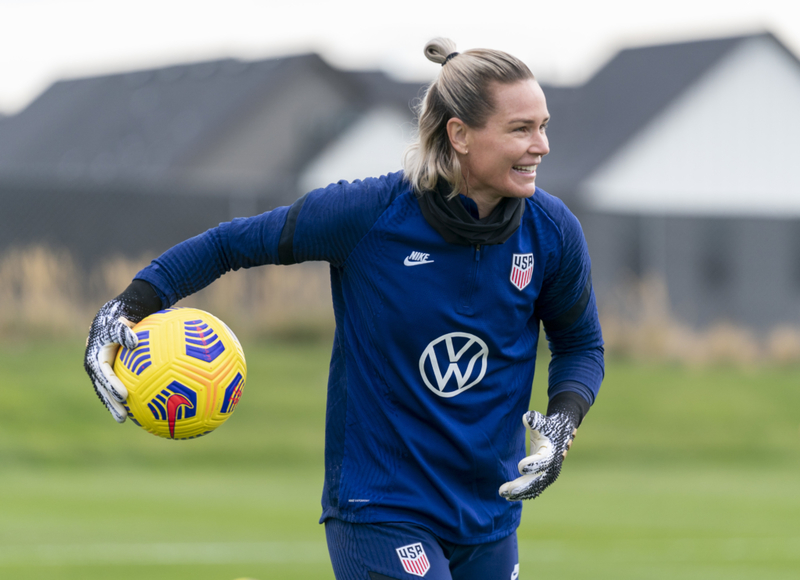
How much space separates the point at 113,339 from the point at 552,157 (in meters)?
32.2

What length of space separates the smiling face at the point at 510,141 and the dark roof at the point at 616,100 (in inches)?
1052

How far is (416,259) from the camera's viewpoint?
3.70m

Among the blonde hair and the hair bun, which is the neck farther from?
the hair bun

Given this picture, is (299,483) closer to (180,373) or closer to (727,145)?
(180,373)

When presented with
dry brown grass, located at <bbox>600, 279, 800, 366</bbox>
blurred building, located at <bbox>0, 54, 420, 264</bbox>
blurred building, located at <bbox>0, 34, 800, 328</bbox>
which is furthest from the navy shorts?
blurred building, located at <bbox>0, 54, 420, 264</bbox>

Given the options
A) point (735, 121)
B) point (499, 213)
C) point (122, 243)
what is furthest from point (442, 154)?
point (735, 121)

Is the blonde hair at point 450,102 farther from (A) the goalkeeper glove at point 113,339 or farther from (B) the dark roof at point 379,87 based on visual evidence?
(B) the dark roof at point 379,87

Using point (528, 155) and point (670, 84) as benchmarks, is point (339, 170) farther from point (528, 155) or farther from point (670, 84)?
point (528, 155)

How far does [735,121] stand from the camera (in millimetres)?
30594

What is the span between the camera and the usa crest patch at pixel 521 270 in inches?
147

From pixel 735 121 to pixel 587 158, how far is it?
427cm

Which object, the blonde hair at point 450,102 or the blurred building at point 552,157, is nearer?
the blonde hair at point 450,102

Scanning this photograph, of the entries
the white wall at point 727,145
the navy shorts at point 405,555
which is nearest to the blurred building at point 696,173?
the white wall at point 727,145

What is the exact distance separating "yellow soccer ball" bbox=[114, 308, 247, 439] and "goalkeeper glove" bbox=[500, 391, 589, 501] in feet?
3.52
